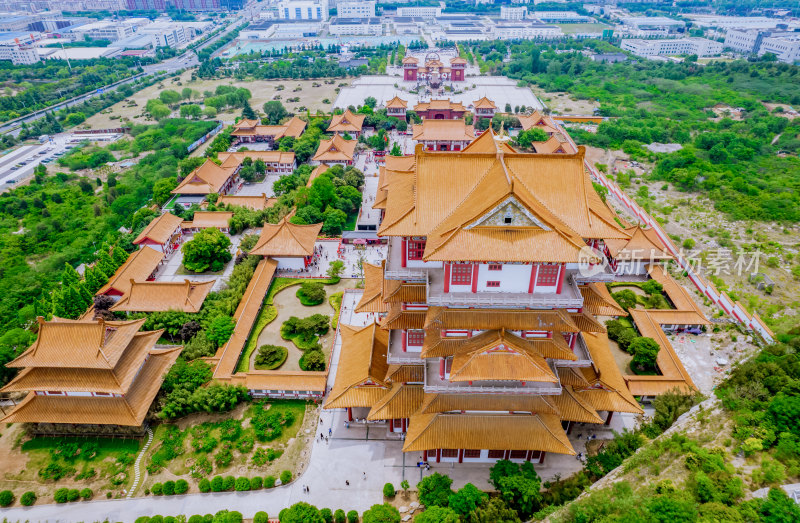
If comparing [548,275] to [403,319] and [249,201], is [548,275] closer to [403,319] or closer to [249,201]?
[403,319]

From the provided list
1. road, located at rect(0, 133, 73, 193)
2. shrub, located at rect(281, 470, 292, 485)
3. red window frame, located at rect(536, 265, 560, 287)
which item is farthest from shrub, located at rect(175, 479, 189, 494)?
road, located at rect(0, 133, 73, 193)

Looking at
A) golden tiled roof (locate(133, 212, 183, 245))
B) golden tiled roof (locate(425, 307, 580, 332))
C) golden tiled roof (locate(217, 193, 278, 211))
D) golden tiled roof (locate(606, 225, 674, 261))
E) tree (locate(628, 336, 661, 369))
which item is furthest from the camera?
golden tiled roof (locate(217, 193, 278, 211))

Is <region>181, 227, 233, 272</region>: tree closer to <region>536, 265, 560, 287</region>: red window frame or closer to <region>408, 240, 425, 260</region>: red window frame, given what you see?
<region>408, 240, 425, 260</region>: red window frame

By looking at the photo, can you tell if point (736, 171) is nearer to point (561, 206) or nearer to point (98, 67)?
point (561, 206)

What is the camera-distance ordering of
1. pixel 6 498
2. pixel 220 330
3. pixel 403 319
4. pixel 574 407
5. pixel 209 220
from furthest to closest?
pixel 209 220
pixel 220 330
pixel 574 407
pixel 6 498
pixel 403 319

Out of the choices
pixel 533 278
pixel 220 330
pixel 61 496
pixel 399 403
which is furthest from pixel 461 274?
pixel 61 496

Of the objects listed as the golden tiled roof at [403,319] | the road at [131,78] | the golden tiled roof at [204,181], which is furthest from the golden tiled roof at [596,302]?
the road at [131,78]

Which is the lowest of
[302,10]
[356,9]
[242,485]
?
[242,485]

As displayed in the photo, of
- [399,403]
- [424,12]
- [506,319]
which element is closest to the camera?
[506,319]
